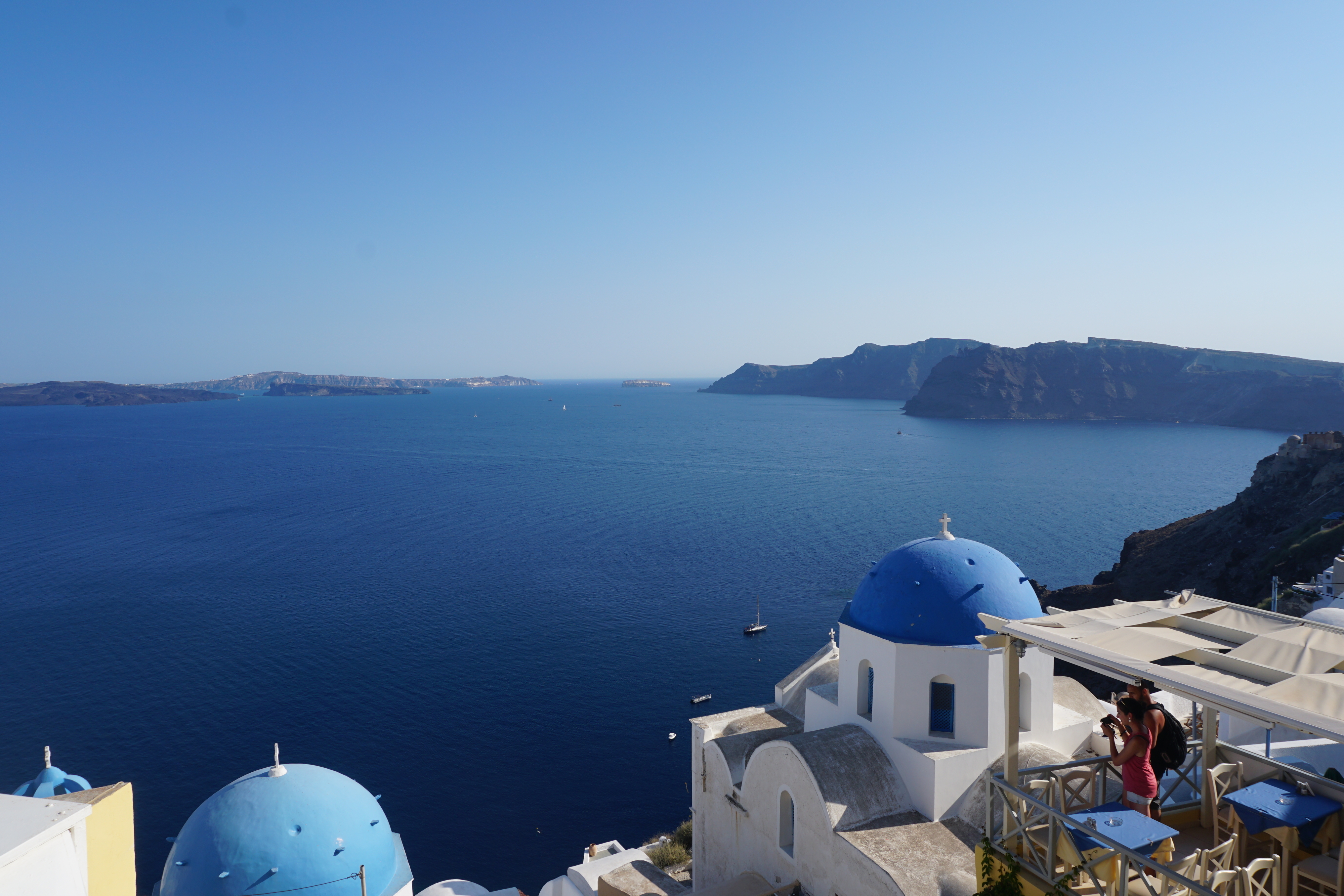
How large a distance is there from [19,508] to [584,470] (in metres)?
56.6

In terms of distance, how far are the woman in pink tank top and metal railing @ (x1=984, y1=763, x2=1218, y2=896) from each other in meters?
0.63

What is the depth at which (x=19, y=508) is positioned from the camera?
74500mm

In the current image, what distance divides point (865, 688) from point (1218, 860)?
800 centimetres

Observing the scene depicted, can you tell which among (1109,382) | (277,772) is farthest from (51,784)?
(1109,382)

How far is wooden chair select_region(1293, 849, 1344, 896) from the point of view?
247 inches

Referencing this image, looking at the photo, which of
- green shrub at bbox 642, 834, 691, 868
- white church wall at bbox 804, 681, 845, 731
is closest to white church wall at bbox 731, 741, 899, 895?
white church wall at bbox 804, 681, 845, 731

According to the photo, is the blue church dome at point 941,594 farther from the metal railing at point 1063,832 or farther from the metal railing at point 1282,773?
the metal railing at point 1282,773

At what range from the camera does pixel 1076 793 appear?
8.04 m

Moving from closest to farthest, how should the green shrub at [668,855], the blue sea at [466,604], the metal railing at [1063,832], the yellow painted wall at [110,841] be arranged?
the metal railing at [1063,832] < the yellow painted wall at [110,841] < the green shrub at [668,855] < the blue sea at [466,604]

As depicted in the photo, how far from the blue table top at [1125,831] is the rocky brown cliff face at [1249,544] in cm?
3877

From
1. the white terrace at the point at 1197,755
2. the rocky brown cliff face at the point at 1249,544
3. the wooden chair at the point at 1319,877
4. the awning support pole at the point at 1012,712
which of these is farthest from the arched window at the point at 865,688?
the rocky brown cliff face at the point at 1249,544

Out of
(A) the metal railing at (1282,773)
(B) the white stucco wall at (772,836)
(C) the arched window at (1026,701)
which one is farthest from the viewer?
(C) the arched window at (1026,701)

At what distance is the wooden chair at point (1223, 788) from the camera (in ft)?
25.0

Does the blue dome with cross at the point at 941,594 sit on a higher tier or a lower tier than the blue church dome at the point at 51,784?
higher
